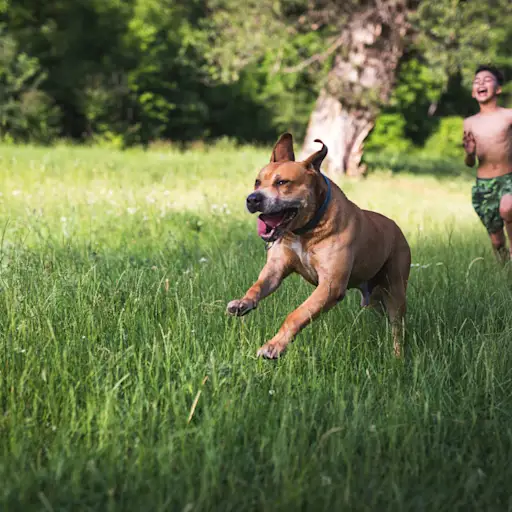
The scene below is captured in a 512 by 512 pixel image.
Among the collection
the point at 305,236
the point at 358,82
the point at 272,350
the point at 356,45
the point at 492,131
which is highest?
the point at 356,45

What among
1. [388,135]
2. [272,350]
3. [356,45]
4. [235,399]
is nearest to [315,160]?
[272,350]

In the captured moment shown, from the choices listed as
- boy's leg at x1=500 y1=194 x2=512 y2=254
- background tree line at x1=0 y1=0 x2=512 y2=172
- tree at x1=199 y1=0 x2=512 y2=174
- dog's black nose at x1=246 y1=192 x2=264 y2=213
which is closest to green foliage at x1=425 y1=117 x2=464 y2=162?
background tree line at x1=0 y1=0 x2=512 y2=172

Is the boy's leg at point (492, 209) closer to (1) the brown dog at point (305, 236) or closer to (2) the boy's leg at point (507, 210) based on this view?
(2) the boy's leg at point (507, 210)

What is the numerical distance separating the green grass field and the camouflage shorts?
1.41 metres

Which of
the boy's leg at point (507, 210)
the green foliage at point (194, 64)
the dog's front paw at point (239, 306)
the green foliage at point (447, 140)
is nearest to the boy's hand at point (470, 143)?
the boy's leg at point (507, 210)

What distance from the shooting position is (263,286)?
149 inches

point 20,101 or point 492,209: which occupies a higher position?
point 492,209

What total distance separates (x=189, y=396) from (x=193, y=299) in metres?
1.49

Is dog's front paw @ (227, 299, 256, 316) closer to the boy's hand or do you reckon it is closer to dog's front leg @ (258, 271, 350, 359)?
dog's front leg @ (258, 271, 350, 359)

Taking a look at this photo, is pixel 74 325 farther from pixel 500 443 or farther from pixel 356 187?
pixel 356 187

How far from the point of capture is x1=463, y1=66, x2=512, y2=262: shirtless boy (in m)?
7.20

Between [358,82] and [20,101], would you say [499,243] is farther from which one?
[20,101]

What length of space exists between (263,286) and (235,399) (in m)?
0.73

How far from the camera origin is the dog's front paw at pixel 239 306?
3543 millimetres
